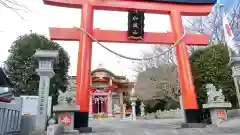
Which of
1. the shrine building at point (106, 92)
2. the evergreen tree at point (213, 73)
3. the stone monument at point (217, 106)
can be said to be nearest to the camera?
the stone monument at point (217, 106)

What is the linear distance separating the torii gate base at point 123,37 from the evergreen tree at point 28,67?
683 cm

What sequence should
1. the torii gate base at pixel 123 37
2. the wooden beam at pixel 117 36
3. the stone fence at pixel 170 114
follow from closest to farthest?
the torii gate base at pixel 123 37
the wooden beam at pixel 117 36
the stone fence at pixel 170 114

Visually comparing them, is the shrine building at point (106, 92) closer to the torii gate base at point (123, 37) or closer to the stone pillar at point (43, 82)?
the torii gate base at point (123, 37)

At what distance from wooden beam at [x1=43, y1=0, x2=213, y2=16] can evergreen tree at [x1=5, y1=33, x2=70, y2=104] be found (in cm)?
690

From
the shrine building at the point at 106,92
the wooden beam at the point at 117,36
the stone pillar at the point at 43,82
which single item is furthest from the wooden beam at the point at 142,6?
the shrine building at the point at 106,92

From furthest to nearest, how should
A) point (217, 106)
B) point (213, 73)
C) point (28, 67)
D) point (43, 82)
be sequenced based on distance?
point (28, 67), point (213, 73), point (217, 106), point (43, 82)

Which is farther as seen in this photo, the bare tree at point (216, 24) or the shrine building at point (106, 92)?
the shrine building at point (106, 92)

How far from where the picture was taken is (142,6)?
31.6 feet

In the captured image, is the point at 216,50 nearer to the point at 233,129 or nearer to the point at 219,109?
the point at 219,109

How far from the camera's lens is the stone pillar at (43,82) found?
22.5 feet

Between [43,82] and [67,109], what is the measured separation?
4.26ft

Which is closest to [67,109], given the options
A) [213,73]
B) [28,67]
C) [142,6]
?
[142,6]

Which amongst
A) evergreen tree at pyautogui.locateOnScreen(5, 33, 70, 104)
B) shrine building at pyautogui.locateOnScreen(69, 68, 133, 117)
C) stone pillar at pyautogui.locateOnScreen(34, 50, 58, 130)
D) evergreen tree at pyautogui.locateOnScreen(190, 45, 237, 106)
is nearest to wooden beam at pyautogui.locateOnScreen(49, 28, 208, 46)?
evergreen tree at pyautogui.locateOnScreen(190, 45, 237, 106)

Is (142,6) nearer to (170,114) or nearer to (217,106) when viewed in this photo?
(217,106)
